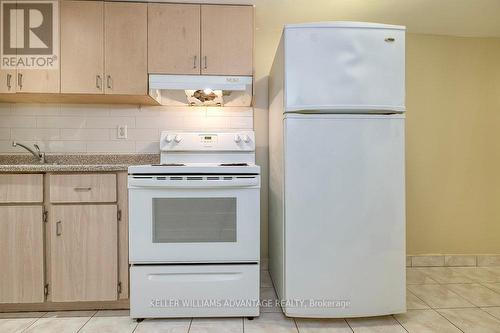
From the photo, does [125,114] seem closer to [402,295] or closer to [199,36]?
[199,36]

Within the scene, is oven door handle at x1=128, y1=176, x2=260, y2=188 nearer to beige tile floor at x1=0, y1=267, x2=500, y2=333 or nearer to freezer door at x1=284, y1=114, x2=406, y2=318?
freezer door at x1=284, y1=114, x2=406, y2=318

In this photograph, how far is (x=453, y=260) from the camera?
8.52 ft

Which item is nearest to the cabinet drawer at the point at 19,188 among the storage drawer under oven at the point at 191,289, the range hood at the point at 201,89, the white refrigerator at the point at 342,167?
the storage drawer under oven at the point at 191,289

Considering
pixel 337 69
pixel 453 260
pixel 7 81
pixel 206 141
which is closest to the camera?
pixel 337 69

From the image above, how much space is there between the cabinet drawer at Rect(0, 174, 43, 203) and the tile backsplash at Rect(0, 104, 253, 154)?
1.98 ft

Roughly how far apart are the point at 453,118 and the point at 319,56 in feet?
5.66

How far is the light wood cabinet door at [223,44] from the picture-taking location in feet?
6.78

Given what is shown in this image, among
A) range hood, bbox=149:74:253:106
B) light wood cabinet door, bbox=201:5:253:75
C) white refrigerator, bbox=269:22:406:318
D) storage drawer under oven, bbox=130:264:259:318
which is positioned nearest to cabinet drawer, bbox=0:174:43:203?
storage drawer under oven, bbox=130:264:259:318

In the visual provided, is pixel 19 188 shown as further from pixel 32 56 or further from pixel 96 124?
pixel 32 56

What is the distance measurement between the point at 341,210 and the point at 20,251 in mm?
1878

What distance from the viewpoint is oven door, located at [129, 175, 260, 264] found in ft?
5.45

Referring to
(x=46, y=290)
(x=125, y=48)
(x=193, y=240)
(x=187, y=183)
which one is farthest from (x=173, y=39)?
(x=46, y=290)

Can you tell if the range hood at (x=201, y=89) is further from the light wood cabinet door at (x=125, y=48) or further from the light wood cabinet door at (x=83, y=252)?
the light wood cabinet door at (x=83, y=252)

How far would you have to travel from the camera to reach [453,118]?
2578 millimetres
